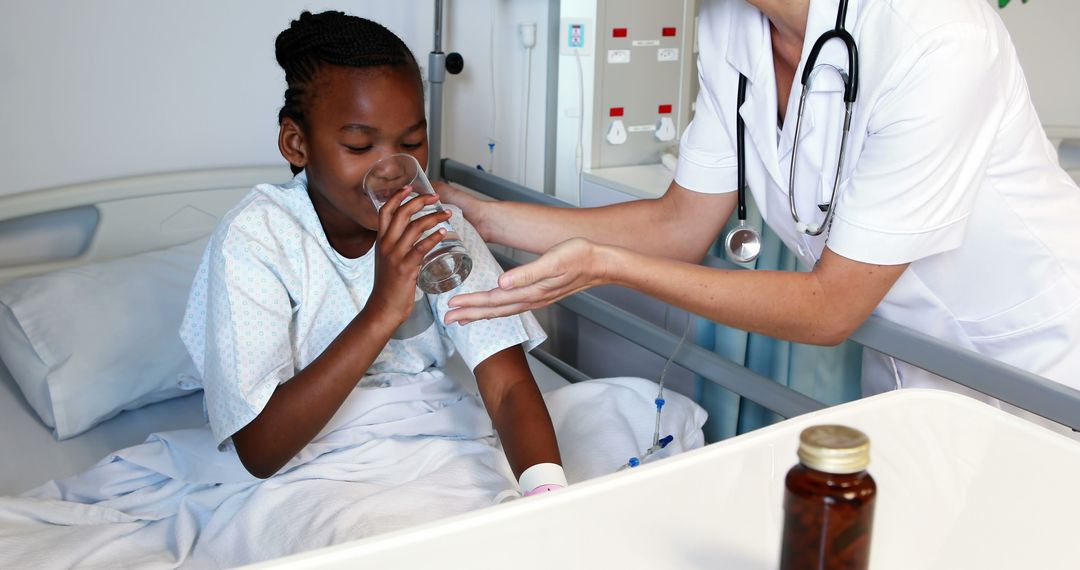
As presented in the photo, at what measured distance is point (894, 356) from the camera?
134 cm

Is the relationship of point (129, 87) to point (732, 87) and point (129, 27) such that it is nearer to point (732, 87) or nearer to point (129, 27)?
point (129, 27)

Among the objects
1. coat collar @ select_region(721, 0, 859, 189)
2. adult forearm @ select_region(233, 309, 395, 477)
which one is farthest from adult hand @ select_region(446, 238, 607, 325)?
coat collar @ select_region(721, 0, 859, 189)

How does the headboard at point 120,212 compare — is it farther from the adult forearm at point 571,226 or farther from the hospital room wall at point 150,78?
the adult forearm at point 571,226

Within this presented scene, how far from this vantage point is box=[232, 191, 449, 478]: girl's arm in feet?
4.25

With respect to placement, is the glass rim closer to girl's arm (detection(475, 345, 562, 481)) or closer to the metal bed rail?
girl's arm (detection(475, 345, 562, 481))

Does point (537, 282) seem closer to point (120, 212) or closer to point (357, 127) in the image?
point (357, 127)

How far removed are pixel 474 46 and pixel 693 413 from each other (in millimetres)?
1306

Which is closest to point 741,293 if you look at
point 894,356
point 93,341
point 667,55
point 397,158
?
point 894,356

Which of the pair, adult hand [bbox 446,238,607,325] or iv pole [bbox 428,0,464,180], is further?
iv pole [bbox 428,0,464,180]

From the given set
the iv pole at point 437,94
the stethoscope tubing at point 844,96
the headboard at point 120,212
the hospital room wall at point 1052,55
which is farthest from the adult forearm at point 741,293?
the hospital room wall at point 1052,55

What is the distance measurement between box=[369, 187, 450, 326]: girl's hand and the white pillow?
78cm

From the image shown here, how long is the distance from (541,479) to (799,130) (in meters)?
0.61

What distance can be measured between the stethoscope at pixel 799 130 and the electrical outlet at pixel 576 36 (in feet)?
3.19

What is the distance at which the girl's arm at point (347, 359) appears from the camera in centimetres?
130
